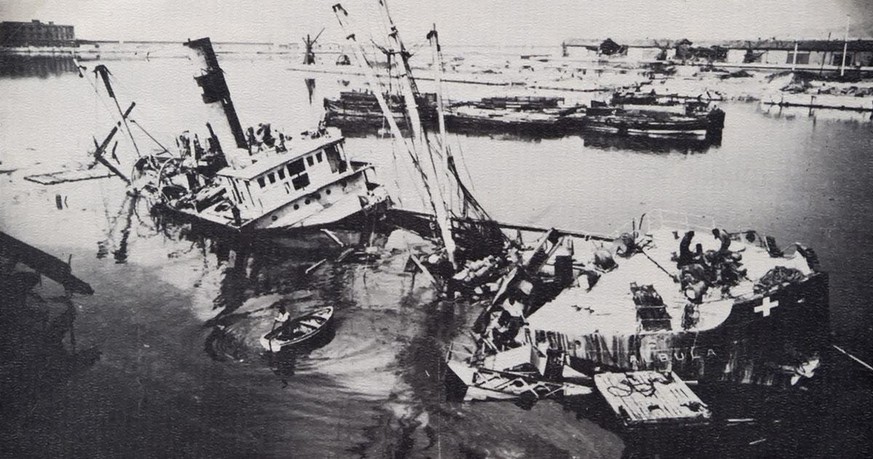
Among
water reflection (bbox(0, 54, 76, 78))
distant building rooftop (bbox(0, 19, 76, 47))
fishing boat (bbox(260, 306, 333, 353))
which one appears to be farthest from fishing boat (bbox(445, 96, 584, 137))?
distant building rooftop (bbox(0, 19, 76, 47))

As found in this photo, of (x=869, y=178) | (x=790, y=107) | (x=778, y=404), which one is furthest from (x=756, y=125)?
(x=778, y=404)

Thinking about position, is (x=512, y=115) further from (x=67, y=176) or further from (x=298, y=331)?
(x=67, y=176)

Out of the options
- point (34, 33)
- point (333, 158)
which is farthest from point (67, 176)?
point (34, 33)

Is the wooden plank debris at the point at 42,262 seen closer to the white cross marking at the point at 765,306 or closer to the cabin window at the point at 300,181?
the cabin window at the point at 300,181

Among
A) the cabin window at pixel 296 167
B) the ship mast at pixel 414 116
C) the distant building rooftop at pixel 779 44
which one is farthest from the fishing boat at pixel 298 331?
the distant building rooftop at pixel 779 44

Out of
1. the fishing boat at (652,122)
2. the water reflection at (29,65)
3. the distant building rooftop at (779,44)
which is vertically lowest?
the fishing boat at (652,122)

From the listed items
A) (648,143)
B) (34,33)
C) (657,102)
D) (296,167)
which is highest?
(34,33)
